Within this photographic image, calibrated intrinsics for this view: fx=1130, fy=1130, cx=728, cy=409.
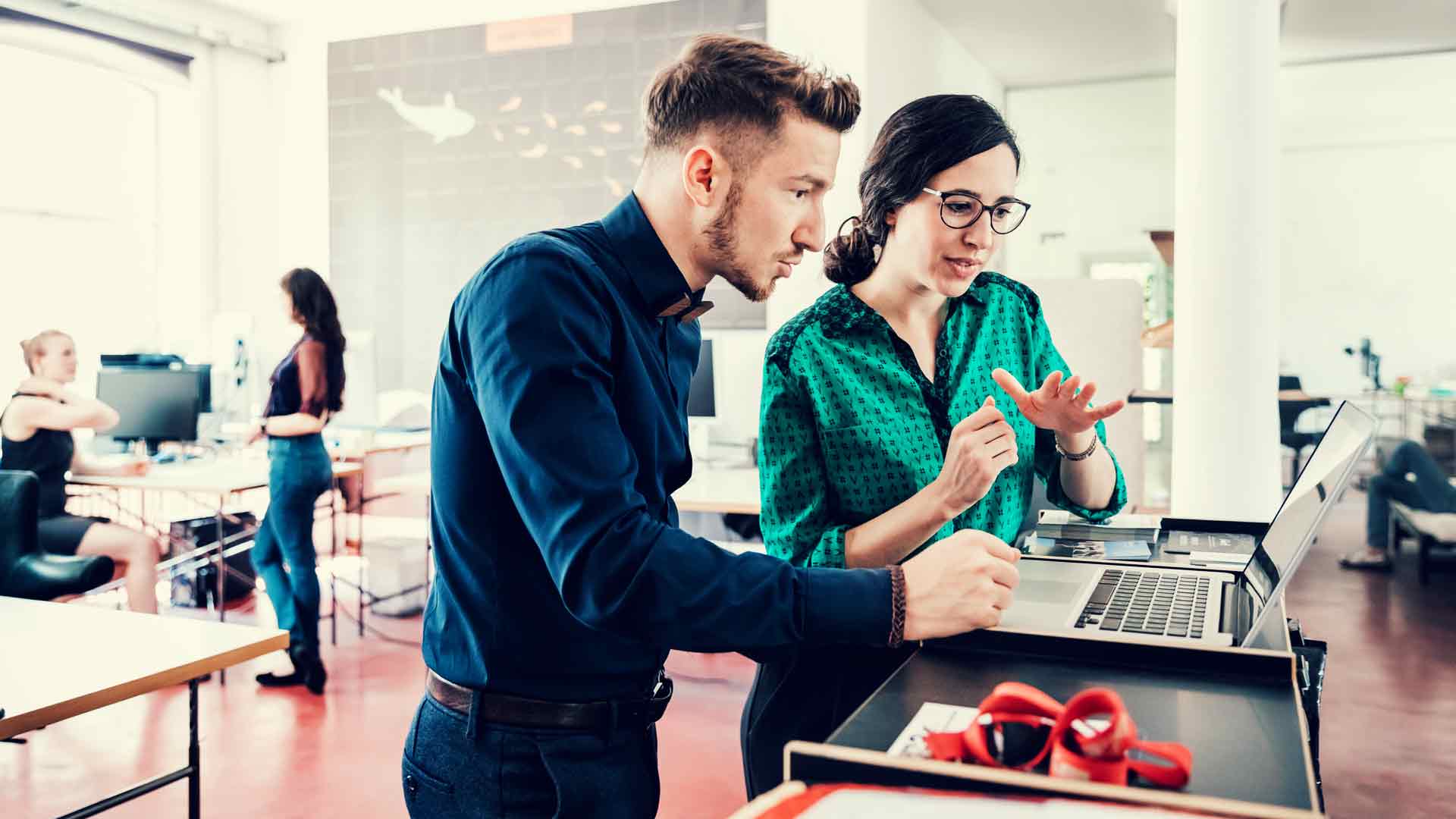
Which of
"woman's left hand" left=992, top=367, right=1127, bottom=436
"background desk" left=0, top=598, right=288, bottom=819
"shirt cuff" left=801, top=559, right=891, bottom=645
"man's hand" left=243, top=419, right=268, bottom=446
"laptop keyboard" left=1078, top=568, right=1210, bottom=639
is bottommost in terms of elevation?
"background desk" left=0, top=598, right=288, bottom=819

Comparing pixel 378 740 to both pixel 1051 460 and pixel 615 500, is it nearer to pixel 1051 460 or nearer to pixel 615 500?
pixel 1051 460

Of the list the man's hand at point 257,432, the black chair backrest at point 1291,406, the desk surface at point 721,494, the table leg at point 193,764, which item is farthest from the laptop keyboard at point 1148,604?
the black chair backrest at point 1291,406

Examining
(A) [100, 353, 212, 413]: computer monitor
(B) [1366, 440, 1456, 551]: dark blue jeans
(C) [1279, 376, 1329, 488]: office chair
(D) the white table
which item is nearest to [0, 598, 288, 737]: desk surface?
(D) the white table

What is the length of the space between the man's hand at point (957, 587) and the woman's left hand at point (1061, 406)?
401 millimetres

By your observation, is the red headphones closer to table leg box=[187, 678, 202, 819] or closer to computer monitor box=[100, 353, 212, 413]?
table leg box=[187, 678, 202, 819]

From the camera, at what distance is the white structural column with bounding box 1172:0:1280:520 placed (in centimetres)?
347

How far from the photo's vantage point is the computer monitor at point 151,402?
5281 mm

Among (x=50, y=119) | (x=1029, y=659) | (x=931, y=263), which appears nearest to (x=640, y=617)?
(x=1029, y=659)

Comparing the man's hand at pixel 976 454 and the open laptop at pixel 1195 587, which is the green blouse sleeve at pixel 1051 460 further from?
the man's hand at pixel 976 454

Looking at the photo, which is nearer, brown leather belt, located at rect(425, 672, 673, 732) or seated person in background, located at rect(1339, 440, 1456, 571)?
brown leather belt, located at rect(425, 672, 673, 732)

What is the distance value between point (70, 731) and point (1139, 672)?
3.69m

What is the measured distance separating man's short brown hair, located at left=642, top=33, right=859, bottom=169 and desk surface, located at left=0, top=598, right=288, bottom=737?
1.19 metres

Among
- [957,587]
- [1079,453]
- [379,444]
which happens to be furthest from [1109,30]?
[957,587]

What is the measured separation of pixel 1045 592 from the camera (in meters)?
1.27
